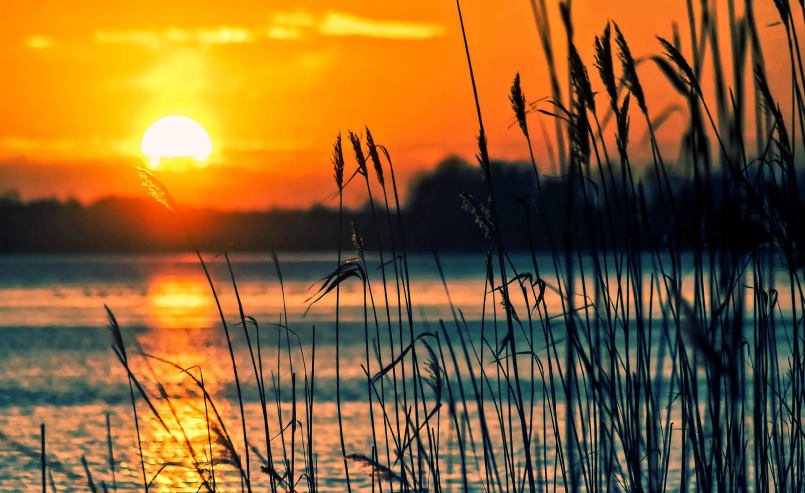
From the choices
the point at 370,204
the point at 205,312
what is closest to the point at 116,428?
the point at 370,204

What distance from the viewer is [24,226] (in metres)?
87.3

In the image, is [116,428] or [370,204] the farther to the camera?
[116,428]

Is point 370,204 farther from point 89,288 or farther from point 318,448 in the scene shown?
point 89,288

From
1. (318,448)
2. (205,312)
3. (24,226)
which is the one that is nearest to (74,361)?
(318,448)

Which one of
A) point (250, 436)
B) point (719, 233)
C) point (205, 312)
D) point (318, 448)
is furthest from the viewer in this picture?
point (205, 312)

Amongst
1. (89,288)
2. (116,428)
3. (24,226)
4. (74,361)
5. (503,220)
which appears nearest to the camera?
(503,220)

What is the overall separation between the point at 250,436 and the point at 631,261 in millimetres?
6437

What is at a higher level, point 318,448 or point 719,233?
point 719,233

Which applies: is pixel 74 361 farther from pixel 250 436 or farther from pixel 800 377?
pixel 800 377

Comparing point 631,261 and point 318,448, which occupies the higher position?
point 631,261

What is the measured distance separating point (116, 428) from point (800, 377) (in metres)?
7.42

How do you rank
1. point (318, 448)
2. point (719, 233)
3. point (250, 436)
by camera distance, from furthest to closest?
point (250, 436)
point (318, 448)
point (719, 233)

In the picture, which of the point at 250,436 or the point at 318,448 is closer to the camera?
the point at 318,448

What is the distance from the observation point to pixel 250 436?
319 inches
